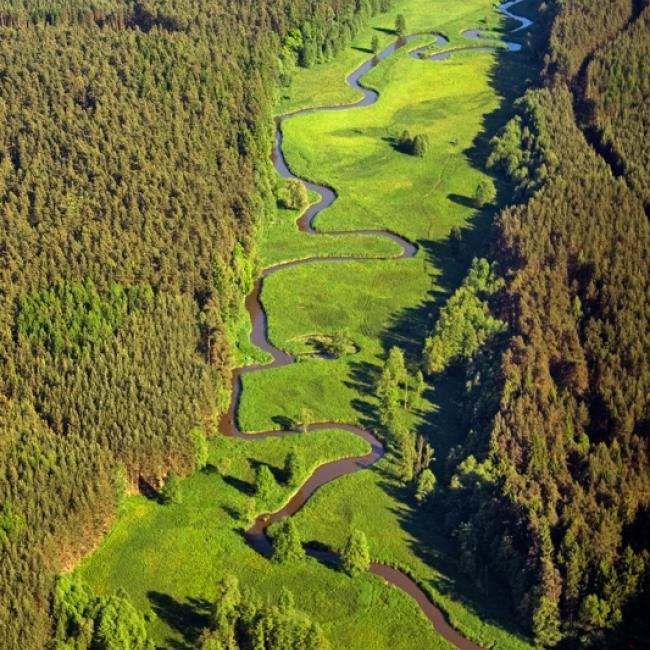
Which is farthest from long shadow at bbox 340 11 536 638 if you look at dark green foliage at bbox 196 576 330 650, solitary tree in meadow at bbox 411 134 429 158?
solitary tree in meadow at bbox 411 134 429 158

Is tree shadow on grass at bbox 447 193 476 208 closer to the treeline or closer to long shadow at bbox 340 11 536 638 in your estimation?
long shadow at bbox 340 11 536 638

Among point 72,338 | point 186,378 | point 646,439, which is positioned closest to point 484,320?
point 646,439

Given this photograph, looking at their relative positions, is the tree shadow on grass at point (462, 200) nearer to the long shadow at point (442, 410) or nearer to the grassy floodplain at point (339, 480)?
the long shadow at point (442, 410)

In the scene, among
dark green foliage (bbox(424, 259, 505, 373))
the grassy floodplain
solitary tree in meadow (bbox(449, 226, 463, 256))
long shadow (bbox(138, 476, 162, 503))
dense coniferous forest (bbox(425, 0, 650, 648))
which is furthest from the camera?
solitary tree in meadow (bbox(449, 226, 463, 256))

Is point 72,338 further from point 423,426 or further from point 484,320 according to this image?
point 484,320

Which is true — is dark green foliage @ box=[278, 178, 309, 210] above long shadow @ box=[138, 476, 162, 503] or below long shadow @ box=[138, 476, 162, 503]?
above

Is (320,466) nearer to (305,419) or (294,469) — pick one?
(294,469)
